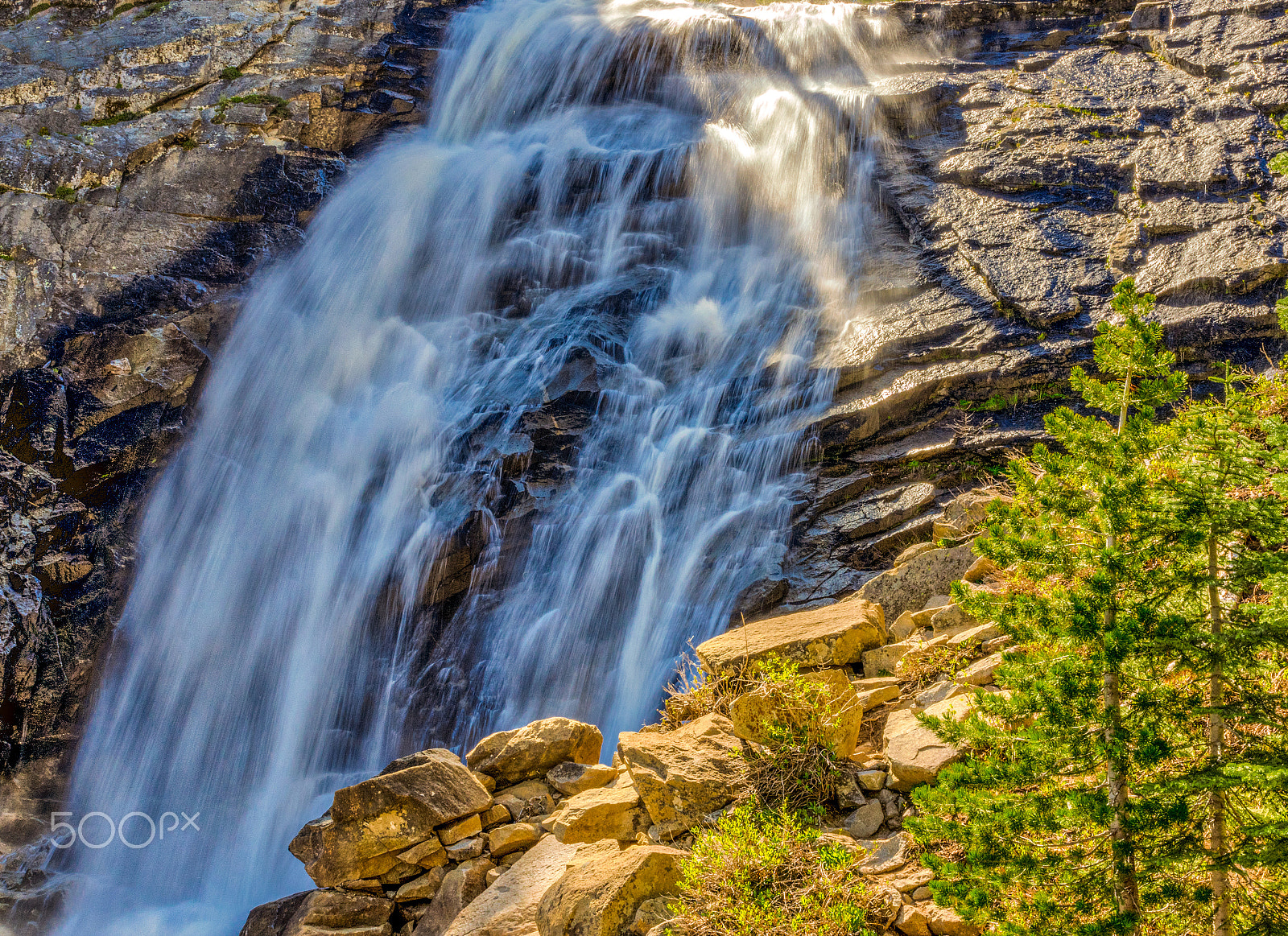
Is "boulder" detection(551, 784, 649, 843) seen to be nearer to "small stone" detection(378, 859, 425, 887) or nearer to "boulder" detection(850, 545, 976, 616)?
"small stone" detection(378, 859, 425, 887)

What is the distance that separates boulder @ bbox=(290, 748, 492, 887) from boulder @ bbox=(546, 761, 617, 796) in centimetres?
50

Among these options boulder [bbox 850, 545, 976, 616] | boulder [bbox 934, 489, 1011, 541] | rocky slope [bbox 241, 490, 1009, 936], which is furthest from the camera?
boulder [bbox 934, 489, 1011, 541]

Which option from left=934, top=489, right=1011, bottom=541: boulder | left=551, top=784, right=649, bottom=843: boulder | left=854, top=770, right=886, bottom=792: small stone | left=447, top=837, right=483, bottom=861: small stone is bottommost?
left=447, top=837, right=483, bottom=861: small stone

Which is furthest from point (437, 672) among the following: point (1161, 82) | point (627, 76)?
point (1161, 82)

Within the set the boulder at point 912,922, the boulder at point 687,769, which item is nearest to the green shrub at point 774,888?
the boulder at point 912,922

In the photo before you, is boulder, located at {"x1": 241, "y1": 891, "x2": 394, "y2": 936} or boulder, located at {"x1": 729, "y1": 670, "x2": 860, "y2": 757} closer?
boulder, located at {"x1": 729, "y1": 670, "x2": 860, "y2": 757}

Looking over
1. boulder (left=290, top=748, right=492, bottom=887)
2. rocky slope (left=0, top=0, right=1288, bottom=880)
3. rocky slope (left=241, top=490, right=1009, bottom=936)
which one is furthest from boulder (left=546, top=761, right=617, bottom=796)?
rocky slope (left=0, top=0, right=1288, bottom=880)

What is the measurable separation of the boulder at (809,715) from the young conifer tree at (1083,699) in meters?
1.39

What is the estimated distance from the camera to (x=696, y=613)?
26.1 ft

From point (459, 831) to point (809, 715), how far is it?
8.81 feet

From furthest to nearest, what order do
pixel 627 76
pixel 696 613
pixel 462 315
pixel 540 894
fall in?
pixel 627 76
pixel 462 315
pixel 696 613
pixel 540 894

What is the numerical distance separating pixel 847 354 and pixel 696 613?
3.42 m

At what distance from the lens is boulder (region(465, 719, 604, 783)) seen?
20.3 ft

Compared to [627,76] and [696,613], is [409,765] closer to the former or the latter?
[696,613]
